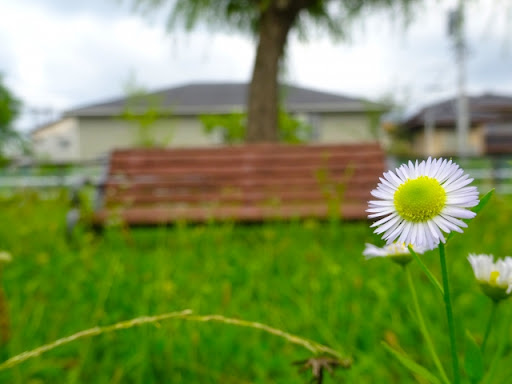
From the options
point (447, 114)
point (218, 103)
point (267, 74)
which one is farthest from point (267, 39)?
point (447, 114)

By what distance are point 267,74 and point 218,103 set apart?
52.3 ft

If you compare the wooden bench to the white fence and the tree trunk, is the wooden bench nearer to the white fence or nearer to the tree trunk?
the white fence

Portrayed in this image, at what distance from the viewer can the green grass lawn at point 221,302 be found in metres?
1.55

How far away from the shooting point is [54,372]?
4.91ft

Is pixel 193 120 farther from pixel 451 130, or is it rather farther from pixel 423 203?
pixel 423 203

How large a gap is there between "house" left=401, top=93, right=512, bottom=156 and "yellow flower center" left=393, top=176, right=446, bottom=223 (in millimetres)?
25960

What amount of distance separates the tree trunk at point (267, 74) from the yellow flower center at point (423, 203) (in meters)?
9.53

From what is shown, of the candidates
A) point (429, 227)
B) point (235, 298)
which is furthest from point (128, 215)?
point (429, 227)

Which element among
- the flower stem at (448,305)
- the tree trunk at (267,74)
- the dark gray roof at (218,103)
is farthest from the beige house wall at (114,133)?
the flower stem at (448,305)

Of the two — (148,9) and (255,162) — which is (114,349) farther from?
(148,9)

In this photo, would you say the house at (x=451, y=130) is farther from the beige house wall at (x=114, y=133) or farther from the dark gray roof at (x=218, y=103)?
the beige house wall at (x=114, y=133)

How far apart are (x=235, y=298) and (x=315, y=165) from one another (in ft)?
7.73

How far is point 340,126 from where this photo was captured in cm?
2603

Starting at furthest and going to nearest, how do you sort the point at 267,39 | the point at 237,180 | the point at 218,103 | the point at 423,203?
1. the point at 218,103
2. the point at 267,39
3. the point at 237,180
4. the point at 423,203
